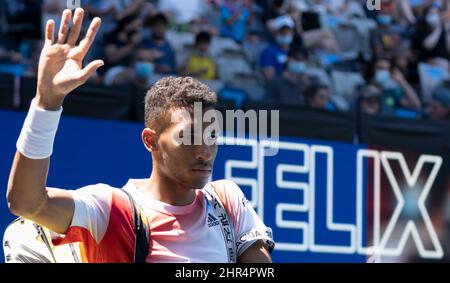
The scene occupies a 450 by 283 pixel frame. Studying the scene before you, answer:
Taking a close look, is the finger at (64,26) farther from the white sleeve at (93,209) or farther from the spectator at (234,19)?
the spectator at (234,19)

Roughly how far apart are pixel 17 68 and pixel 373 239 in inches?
152

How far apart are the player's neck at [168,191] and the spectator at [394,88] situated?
27.5 feet

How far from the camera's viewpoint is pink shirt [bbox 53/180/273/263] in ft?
11.4

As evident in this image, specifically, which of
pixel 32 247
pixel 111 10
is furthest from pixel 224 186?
pixel 111 10

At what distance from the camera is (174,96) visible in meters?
3.69

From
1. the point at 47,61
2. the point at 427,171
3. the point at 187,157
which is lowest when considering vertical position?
the point at 427,171

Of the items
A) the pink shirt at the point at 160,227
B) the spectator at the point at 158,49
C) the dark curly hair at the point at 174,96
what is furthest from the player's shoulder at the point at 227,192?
the spectator at the point at 158,49

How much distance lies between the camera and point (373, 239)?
9719 millimetres

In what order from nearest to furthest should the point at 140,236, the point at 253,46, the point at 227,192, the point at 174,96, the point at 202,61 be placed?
1. the point at 140,236
2. the point at 174,96
3. the point at 227,192
4. the point at 202,61
5. the point at 253,46

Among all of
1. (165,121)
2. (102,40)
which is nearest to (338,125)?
(102,40)

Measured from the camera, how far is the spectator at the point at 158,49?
10641 millimetres

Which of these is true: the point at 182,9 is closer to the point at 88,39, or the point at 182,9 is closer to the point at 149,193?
the point at 149,193

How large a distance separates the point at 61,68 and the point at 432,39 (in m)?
10.6
